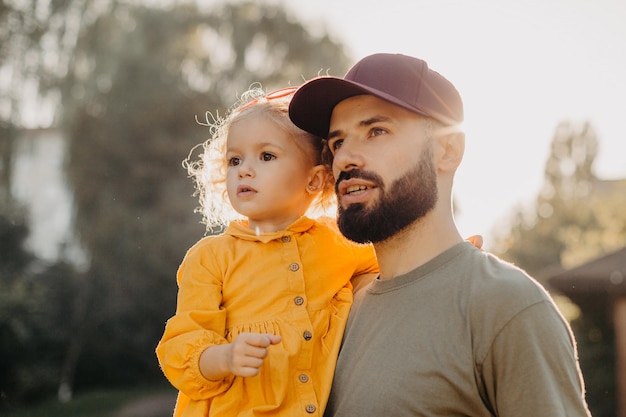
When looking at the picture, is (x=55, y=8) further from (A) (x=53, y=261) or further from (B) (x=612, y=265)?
(B) (x=612, y=265)

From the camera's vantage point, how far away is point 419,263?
2447 millimetres

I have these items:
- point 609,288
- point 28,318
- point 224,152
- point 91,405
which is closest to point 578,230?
point 609,288

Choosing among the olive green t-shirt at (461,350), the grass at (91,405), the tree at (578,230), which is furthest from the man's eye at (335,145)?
the grass at (91,405)

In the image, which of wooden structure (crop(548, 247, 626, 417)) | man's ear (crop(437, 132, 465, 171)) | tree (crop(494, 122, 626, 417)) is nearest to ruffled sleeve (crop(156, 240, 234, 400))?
man's ear (crop(437, 132, 465, 171))

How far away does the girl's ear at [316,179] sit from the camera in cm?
286

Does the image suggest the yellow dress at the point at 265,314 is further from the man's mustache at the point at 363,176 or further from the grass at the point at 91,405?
the grass at the point at 91,405

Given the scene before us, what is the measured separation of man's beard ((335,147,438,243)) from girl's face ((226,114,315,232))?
12.7 inches

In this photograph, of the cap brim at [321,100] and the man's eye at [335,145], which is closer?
the cap brim at [321,100]

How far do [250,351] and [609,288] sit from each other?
10.6m

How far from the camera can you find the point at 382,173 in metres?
2.46

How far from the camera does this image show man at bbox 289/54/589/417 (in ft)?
6.46

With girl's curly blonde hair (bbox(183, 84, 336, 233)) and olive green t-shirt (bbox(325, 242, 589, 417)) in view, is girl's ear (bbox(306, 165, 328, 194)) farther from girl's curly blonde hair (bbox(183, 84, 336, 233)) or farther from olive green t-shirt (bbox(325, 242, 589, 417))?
olive green t-shirt (bbox(325, 242, 589, 417))

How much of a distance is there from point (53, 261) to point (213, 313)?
1589 centimetres

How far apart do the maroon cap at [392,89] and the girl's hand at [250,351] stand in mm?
876
